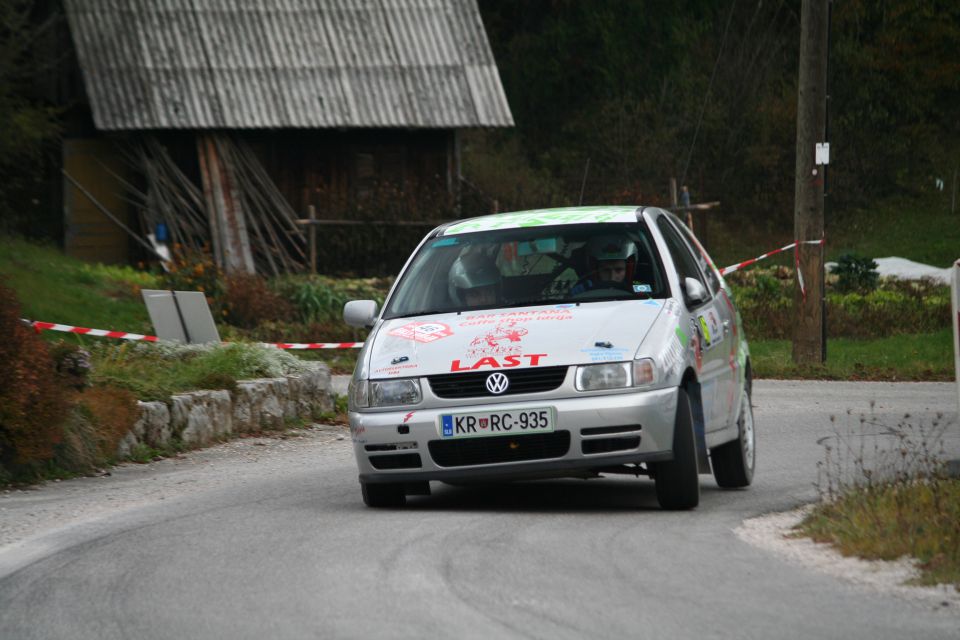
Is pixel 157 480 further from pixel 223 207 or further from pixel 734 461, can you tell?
pixel 223 207

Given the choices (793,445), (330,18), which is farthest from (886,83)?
(793,445)

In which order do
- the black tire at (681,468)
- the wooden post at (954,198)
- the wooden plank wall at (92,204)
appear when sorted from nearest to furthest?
the black tire at (681,468)
the wooden plank wall at (92,204)
the wooden post at (954,198)

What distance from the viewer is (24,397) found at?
35.7 feet

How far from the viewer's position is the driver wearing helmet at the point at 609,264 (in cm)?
1006

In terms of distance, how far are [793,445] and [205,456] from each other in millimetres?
4642

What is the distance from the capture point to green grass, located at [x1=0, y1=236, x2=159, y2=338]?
23062mm

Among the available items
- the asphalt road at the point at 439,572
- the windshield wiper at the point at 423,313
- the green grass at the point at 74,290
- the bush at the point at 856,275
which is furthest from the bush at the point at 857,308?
the asphalt road at the point at 439,572

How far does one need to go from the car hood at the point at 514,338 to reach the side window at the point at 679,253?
0.79 m

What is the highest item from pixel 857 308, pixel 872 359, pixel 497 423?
pixel 497 423

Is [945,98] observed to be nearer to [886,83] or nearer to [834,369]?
[886,83]

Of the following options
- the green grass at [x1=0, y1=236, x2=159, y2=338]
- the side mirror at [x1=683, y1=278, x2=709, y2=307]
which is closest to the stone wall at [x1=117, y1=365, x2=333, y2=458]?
the side mirror at [x1=683, y1=278, x2=709, y2=307]

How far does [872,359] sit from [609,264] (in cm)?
1196

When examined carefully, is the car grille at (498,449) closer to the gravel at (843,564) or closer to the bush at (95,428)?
the gravel at (843,564)

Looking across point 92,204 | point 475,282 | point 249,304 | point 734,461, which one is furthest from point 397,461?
point 92,204
